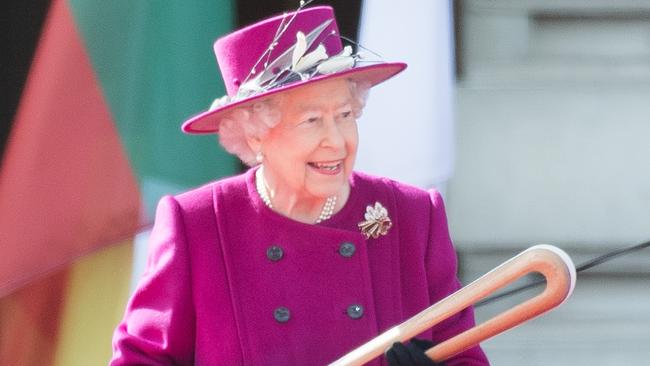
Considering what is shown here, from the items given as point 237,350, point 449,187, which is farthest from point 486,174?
point 237,350

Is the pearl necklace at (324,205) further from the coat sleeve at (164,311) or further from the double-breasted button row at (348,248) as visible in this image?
the coat sleeve at (164,311)

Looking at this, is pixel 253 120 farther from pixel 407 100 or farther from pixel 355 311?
pixel 407 100

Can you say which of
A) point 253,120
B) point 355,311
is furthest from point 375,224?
point 253,120

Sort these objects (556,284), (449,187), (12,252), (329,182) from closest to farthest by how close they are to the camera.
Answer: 1. (556,284)
2. (329,182)
3. (12,252)
4. (449,187)

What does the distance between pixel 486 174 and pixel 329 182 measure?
1383mm

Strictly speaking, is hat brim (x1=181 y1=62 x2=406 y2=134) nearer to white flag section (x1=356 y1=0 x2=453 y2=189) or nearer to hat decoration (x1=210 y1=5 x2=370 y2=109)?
hat decoration (x1=210 y1=5 x2=370 y2=109)

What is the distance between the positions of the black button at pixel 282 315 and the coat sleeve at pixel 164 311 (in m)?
0.16

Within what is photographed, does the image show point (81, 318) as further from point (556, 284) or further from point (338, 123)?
point (556, 284)

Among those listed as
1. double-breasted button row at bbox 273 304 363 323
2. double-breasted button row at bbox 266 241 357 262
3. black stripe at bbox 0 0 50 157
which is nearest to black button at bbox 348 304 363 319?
double-breasted button row at bbox 273 304 363 323

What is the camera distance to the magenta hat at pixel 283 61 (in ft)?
11.0

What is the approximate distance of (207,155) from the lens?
4363 millimetres

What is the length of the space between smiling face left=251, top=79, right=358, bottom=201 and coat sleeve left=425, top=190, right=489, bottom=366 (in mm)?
250

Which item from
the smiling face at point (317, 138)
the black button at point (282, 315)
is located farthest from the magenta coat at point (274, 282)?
the smiling face at point (317, 138)

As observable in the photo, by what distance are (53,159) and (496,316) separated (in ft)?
5.03
